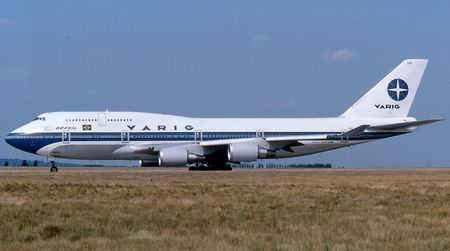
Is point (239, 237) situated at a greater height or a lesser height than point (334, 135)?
lesser

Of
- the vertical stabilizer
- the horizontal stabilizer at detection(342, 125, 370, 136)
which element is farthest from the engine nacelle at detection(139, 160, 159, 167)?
the vertical stabilizer

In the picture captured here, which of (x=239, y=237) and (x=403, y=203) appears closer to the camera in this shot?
(x=239, y=237)

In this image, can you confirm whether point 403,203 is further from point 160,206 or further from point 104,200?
point 104,200

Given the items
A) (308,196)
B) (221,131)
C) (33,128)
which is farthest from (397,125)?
(308,196)

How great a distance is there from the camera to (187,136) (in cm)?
5203

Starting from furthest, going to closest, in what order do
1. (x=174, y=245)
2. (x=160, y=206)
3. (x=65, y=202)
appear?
(x=65, y=202) → (x=160, y=206) → (x=174, y=245)

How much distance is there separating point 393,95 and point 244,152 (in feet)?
44.8

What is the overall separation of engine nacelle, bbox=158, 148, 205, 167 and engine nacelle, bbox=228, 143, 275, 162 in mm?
2772

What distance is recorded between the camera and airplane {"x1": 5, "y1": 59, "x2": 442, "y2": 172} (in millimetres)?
50469

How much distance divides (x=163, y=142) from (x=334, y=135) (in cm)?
1201

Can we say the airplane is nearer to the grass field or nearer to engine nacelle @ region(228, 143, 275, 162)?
engine nacelle @ region(228, 143, 275, 162)

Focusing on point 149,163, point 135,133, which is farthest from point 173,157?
point 149,163

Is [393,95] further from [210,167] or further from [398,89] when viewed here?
[210,167]

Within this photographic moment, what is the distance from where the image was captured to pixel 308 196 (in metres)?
25.4
